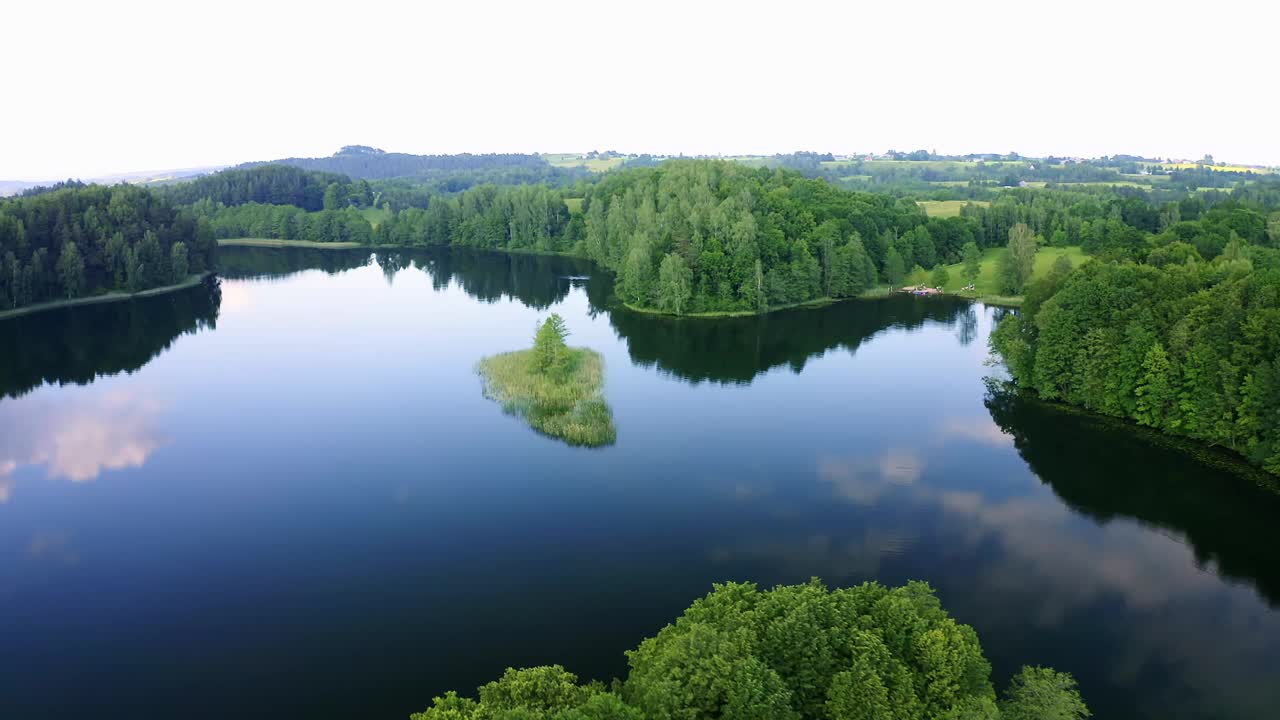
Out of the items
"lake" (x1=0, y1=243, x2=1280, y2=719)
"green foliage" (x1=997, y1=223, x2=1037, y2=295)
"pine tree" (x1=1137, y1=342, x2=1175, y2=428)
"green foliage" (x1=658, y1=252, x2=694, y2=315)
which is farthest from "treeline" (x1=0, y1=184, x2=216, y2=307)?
"green foliage" (x1=997, y1=223, x2=1037, y2=295)

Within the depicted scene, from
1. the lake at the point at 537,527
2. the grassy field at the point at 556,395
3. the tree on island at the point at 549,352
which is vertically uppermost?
the tree on island at the point at 549,352

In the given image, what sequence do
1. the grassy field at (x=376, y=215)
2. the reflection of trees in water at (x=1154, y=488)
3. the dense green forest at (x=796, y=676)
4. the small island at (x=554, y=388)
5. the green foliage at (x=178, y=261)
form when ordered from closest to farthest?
the dense green forest at (x=796, y=676) < the reflection of trees in water at (x=1154, y=488) < the small island at (x=554, y=388) < the green foliage at (x=178, y=261) < the grassy field at (x=376, y=215)

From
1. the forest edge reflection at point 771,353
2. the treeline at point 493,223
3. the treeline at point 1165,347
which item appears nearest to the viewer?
the forest edge reflection at point 771,353

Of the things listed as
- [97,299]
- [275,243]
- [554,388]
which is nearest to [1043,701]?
[554,388]

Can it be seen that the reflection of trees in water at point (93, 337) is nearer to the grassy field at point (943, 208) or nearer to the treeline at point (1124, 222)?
the treeline at point (1124, 222)

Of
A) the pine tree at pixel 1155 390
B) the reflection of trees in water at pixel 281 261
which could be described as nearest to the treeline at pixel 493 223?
the reflection of trees in water at pixel 281 261

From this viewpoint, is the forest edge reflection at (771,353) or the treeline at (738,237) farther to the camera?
the treeline at (738,237)

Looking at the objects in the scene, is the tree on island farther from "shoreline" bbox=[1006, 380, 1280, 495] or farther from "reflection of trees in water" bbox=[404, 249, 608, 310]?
"shoreline" bbox=[1006, 380, 1280, 495]

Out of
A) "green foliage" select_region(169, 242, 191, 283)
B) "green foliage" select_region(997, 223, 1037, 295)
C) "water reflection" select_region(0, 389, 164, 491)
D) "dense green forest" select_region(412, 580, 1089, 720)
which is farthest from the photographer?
"green foliage" select_region(169, 242, 191, 283)
